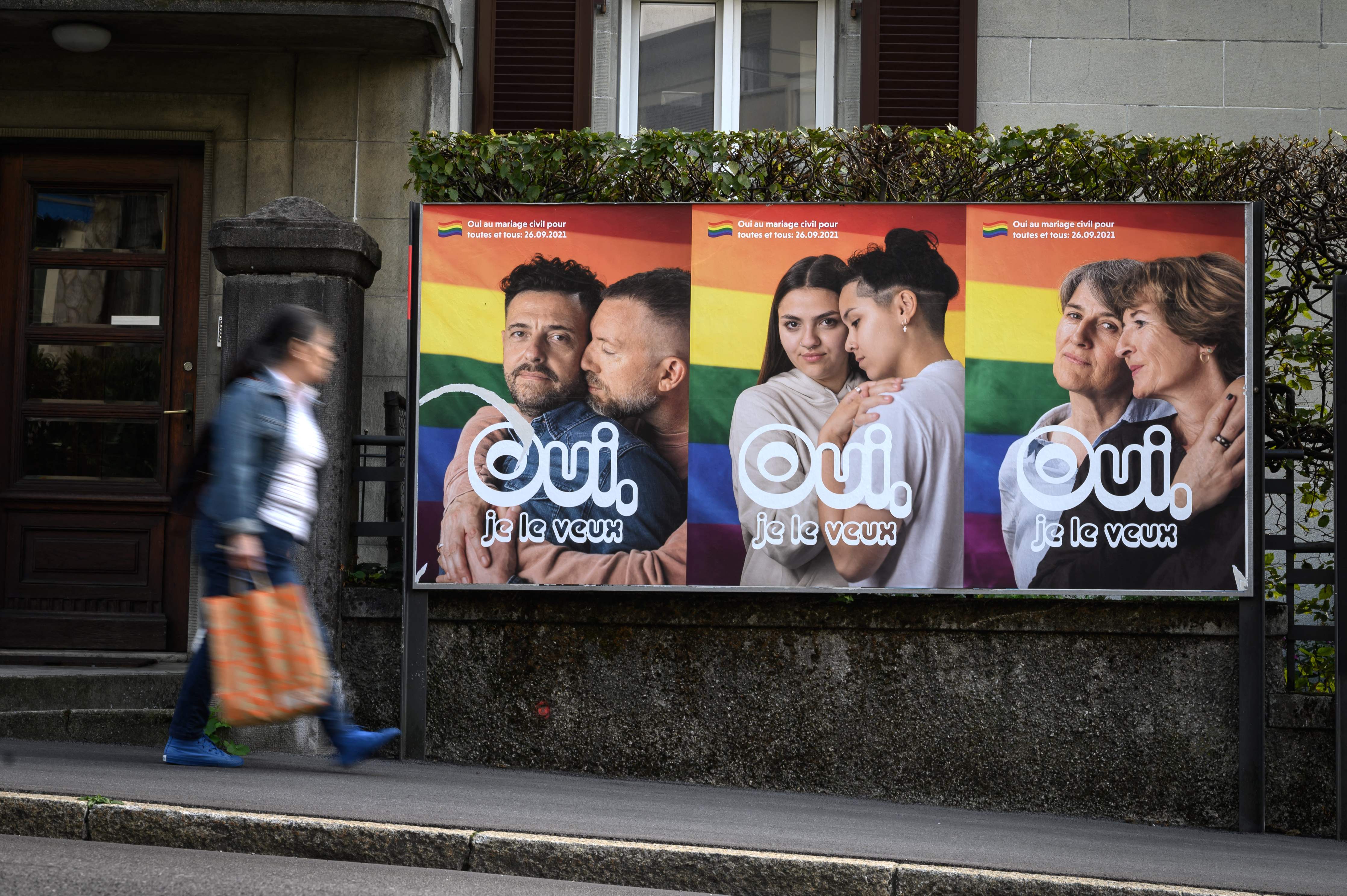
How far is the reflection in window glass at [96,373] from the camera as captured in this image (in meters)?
7.50

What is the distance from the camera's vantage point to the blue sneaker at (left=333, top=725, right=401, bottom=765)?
4836 millimetres

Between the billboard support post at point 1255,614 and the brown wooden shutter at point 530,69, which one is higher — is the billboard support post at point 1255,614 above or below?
below

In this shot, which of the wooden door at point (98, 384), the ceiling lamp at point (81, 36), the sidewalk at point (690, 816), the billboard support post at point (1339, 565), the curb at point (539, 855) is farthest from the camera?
the wooden door at point (98, 384)

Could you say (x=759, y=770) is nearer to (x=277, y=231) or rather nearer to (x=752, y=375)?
(x=752, y=375)

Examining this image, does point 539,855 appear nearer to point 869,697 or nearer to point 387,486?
point 869,697

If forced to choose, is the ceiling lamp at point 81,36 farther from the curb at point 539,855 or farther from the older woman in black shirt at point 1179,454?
the older woman in black shirt at point 1179,454

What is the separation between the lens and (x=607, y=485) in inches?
230

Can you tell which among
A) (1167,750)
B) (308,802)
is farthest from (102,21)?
(1167,750)

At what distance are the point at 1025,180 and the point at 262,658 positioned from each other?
4.23 metres

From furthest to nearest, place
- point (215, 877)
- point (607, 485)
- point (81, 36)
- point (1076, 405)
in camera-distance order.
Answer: point (81, 36) < point (607, 485) < point (1076, 405) < point (215, 877)

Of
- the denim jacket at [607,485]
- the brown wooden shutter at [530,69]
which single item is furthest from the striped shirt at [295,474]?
the brown wooden shutter at [530,69]

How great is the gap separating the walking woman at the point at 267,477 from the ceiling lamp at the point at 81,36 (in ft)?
11.2

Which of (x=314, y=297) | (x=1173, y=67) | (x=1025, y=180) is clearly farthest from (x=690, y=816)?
(x=1173, y=67)

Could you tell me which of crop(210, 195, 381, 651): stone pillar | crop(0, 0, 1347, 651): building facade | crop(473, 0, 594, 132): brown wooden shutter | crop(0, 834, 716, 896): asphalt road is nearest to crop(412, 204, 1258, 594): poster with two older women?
crop(210, 195, 381, 651): stone pillar
